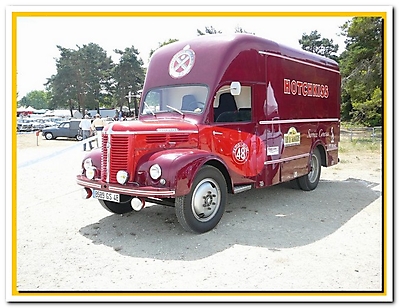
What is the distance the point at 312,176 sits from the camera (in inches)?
362

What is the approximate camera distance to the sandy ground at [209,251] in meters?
4.16

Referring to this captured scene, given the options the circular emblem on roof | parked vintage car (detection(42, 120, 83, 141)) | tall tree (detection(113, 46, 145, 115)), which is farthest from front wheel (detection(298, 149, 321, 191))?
tall tree (detection(113, 46, 145, 115))

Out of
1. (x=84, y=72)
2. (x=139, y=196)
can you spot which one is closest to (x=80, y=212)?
(x=139, y=196)

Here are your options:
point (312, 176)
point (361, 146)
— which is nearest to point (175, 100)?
point (312, 176)

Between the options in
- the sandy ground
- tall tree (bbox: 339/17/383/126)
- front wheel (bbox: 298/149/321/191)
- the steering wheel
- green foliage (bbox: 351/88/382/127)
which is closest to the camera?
the sandy ground

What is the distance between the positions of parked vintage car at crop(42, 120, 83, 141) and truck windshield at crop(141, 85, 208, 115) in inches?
803

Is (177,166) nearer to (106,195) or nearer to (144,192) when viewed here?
(144,192)

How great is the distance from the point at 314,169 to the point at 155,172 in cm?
518

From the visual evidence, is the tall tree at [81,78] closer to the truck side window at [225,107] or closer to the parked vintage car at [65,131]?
the parked vintage car at [65,131]

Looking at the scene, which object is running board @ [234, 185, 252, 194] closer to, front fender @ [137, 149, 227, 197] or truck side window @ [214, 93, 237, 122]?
front fender @ [137, 149, 227, 197]

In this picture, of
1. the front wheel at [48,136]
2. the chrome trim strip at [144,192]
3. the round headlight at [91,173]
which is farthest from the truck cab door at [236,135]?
the front wheel at [48,136]

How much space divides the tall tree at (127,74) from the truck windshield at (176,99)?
101ft

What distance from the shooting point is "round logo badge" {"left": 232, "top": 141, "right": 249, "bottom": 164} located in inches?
259

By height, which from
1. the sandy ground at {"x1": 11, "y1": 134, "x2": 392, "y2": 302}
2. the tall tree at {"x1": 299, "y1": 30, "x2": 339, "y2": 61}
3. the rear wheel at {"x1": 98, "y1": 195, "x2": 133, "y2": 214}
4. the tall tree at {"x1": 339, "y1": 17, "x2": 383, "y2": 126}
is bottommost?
the sandy ground at {"x1": 11, "y1": 134, "x2": 392, "y2": 302}
